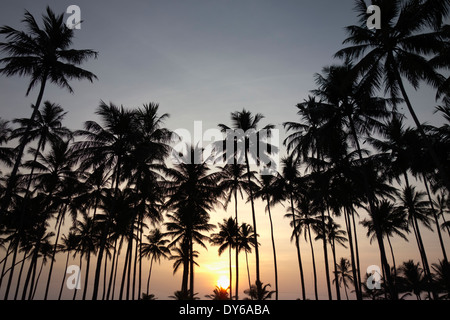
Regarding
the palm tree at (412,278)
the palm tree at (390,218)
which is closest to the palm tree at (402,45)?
the palm tree at (390,218)

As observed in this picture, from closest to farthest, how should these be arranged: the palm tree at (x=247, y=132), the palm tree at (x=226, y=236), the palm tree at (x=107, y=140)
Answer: the palm tree at (x=107, y=140)
the palm tree at (x=247, y=132)
the palm tree at (x=226, y=236)

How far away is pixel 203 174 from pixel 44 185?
52.6 feet

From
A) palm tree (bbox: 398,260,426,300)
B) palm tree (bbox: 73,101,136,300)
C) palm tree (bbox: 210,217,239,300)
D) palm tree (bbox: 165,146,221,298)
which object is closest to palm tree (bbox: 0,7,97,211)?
palm tree (bbox: 73,101,136,300)

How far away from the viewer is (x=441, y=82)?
41.1 feet

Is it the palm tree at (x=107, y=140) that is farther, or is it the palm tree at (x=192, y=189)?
the palm tree at (x=192, y=189)

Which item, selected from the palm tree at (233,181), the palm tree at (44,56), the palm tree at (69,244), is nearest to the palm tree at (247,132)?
the palm tree at (233,181)

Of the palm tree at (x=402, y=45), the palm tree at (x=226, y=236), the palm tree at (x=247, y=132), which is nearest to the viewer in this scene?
the palm tree at (x=402, y=45)

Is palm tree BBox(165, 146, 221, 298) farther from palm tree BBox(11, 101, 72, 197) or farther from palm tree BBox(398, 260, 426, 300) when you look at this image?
palm tree BBox(398, 260, 426, 300)

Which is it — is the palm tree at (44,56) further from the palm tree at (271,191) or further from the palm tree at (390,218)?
the palm tree at (390,218)

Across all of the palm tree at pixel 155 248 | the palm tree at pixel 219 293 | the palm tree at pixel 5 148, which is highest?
the palm tree at pixel 5 148

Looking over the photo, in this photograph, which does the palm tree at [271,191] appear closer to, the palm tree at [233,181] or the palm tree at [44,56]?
the palm tree at [233,181]

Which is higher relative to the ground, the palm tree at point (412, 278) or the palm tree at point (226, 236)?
the palm tree at point (226, 236)
